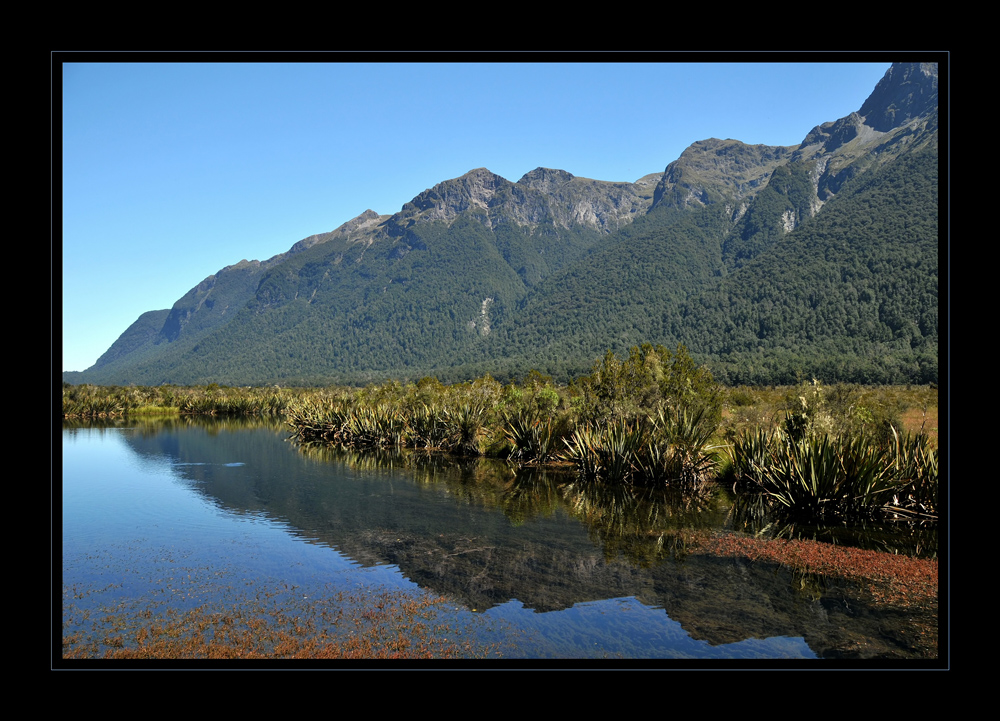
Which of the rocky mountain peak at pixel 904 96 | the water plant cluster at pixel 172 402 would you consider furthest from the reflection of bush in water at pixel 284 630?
the rocky mountain peak at pixel 904 96

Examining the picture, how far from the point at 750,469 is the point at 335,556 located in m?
12.3

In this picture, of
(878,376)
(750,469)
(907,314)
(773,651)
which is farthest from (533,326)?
(773,651)

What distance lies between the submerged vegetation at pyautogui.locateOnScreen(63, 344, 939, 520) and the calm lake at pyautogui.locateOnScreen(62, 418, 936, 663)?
1.40 metres

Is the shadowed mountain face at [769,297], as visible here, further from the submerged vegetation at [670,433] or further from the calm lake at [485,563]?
the calm lake at [485,563]

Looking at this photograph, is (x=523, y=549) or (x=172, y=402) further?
(x=172, y=402)

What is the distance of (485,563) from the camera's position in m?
11.4

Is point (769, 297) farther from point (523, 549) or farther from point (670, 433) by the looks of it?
point (523, 549)

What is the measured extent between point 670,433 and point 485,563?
30.7 ft

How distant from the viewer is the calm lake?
314 inches

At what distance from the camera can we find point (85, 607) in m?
8.77

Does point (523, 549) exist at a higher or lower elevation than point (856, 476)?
lower

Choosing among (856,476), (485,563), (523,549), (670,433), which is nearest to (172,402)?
(670,433)
